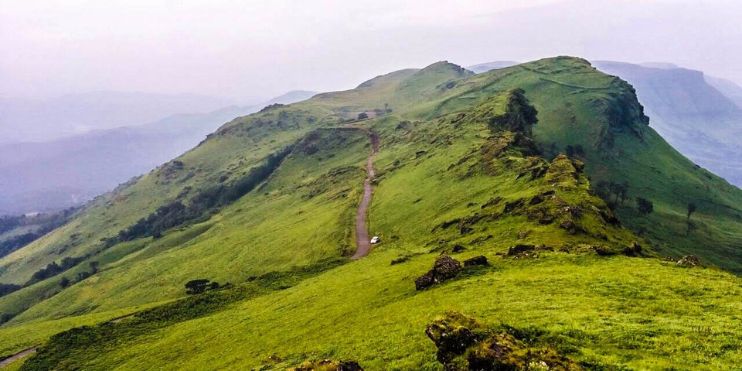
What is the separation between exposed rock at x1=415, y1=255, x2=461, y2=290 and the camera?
51.2m

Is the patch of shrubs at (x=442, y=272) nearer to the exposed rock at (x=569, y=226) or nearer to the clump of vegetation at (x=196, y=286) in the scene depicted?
the exposed rock at (x=569, y=226)

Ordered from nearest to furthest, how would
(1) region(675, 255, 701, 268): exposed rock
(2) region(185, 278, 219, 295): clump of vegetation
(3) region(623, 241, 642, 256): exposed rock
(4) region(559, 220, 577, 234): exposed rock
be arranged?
(1) region(675, 255, 701, 268): exposed rock
(3) region(623, 241, 642, 256): exposed rock
(4) region(559, 220, 577, 234): exposed rock
(2) region(185, 278, 219, 295): clump of vegetation

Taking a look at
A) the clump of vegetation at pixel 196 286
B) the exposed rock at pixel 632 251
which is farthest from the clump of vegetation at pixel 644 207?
the clump of vegetation at pixel 196 286

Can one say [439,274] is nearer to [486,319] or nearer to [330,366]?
[486,319]

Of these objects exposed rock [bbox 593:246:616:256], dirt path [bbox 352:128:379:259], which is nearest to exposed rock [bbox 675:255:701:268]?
exposed rock [bbox 593:246:616:256]

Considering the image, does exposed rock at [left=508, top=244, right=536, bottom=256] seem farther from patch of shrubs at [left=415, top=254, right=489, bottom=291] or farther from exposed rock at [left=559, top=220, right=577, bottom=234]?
exposed rock at [left=559, top=220, right=577, bottom=234]

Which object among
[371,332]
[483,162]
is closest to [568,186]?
[483,162]

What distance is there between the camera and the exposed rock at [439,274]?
51.2 m

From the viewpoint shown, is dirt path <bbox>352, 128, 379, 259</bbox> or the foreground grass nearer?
the foreground grass

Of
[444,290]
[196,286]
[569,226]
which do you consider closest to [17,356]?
[196,286]

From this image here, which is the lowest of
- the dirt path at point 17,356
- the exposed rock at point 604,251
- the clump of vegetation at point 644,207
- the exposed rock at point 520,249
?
the clump of vegetation at point 644,207

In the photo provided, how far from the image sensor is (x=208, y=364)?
170ft

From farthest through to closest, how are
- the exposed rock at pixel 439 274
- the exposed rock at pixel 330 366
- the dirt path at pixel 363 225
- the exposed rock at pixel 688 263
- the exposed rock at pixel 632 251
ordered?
the dirt path at pixel 363 225 → the exposed rock at pixel 632 251 → the exposed rock at pixel 439 274 → the exposed rock at pixel 688 263 → the exposed rock at pixel 330 366

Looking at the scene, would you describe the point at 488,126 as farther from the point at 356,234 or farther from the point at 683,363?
the point at 683,363
